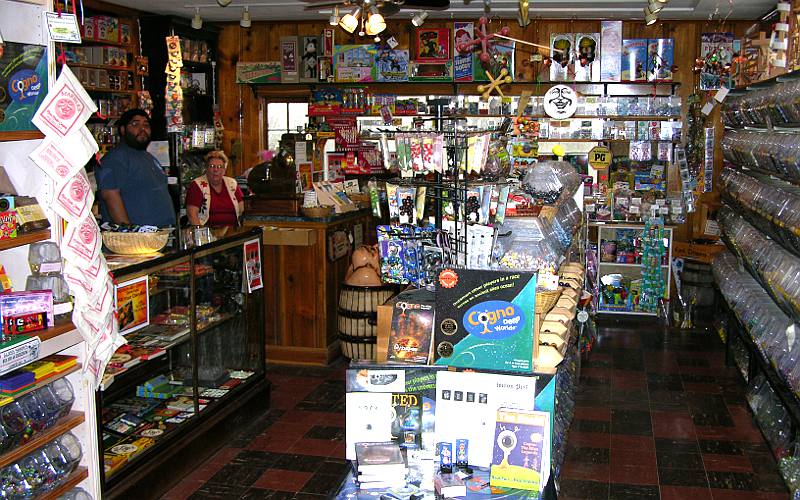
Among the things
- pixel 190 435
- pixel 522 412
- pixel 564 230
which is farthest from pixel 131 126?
pixel 522 412

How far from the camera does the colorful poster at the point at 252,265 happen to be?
18.7 feet

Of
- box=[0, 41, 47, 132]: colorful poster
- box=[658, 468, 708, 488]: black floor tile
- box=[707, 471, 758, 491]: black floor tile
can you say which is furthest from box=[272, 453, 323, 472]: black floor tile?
box=[0, 41, 47, 132]: colorful poster

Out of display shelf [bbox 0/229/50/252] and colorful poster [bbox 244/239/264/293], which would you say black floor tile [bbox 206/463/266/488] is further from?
display shelf [bbox 0/229/50/252]

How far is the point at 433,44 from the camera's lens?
9992 millimetres

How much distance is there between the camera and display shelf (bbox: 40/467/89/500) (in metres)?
3.49

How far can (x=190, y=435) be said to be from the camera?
4.95 m

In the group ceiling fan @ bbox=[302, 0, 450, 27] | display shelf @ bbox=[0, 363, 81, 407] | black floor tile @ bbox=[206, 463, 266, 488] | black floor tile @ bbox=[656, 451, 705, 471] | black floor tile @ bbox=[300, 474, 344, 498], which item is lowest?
black floor tile @ bbox=[656, 451, 705, 471]

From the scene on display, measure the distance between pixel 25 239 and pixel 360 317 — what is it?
3.62m

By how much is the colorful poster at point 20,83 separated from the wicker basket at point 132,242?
3.70 feet

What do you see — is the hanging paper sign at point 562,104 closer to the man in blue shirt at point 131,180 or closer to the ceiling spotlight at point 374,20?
the ceiling spotlight at point 374,20

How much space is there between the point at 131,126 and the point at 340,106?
14.5 feet

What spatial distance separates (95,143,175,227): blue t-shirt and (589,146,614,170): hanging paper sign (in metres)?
5.01

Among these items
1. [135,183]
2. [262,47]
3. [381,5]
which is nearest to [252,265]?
[135,183]

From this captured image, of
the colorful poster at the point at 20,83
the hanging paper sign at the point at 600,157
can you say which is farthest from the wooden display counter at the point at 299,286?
the colorful poster at the point at 20,83
